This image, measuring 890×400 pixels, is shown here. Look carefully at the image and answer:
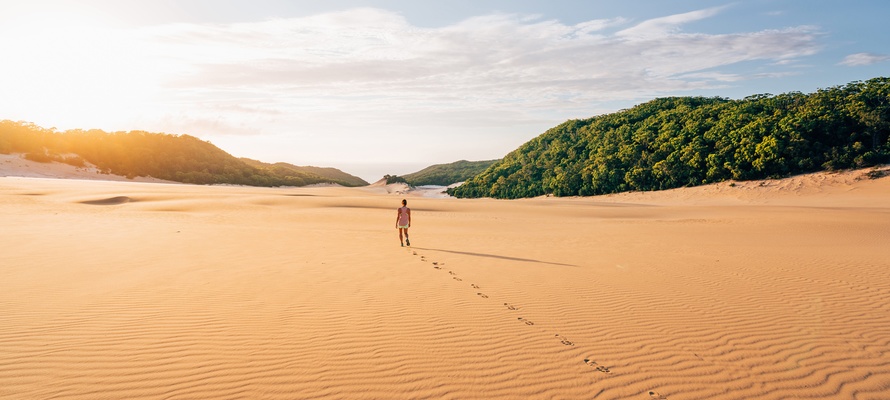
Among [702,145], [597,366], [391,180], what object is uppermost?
[702,145]

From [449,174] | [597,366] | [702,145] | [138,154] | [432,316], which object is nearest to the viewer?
[597,366]

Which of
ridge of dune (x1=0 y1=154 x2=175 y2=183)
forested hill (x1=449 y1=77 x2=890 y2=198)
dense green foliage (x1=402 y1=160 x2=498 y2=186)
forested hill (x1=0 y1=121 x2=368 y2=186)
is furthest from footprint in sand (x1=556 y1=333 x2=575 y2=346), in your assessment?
dense green foliage (x1=402 y1=160 x2=498 y2=186)

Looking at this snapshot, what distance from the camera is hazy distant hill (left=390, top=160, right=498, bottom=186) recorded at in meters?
87.0

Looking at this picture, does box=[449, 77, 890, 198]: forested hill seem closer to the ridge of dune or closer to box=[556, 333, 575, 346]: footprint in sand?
box=[556, 333, 575, 346]: footprint in sand

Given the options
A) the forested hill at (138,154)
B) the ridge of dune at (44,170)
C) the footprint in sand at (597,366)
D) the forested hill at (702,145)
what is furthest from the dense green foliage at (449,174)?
the footprint in sand at (597,366)

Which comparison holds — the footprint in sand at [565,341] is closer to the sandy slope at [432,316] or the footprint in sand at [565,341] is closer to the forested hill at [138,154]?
the sandy slope at [432,316]

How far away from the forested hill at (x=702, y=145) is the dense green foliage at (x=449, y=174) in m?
28.3

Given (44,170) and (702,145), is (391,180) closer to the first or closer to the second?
(44,170)

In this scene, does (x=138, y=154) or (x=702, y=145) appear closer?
(x=702, y=145)

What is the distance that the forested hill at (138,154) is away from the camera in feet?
184

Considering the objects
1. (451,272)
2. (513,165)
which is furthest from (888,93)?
(451,272)

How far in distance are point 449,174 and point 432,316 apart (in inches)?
3586

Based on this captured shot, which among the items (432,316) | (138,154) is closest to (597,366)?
(432,316)

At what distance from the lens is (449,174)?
97.9 m
